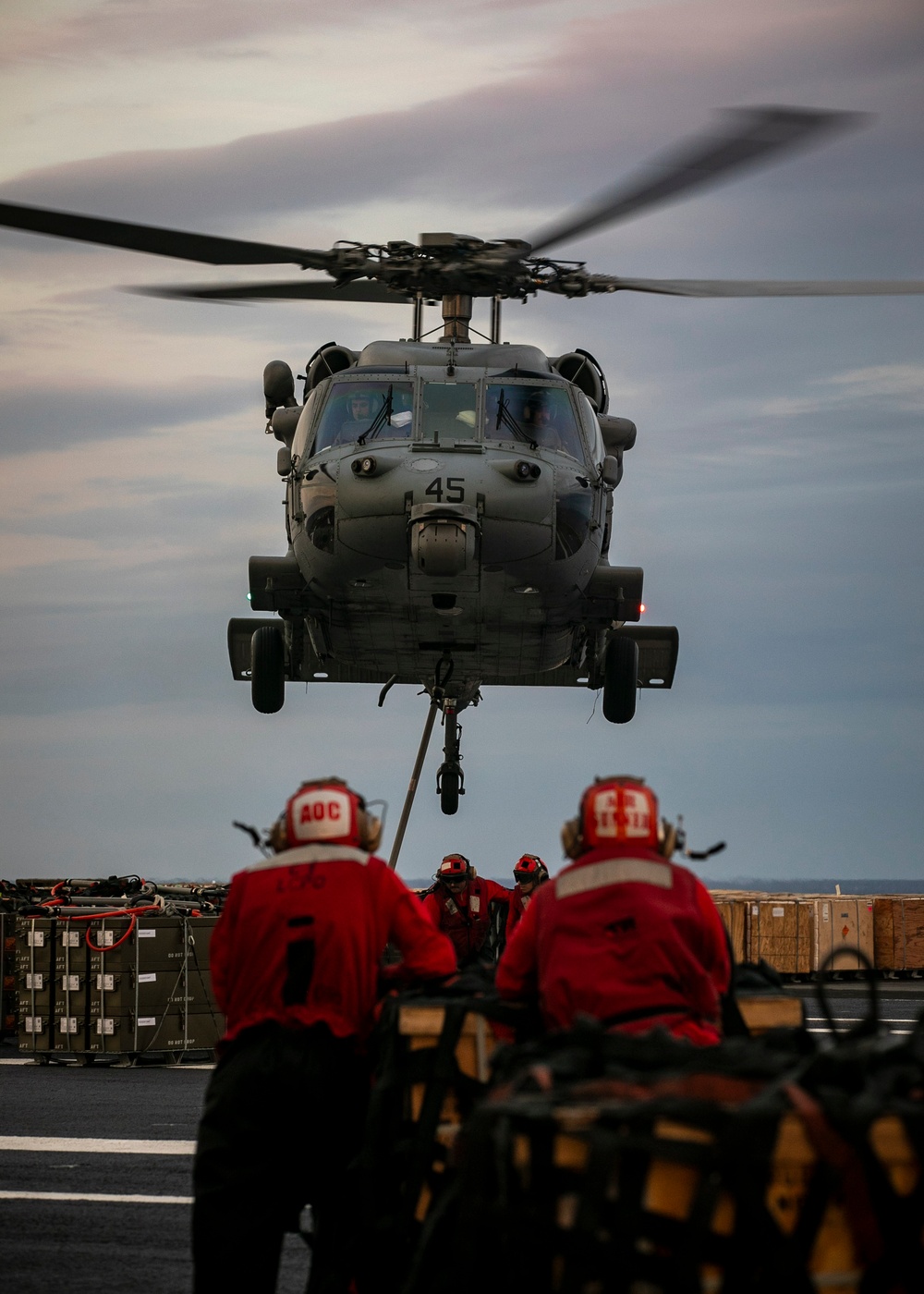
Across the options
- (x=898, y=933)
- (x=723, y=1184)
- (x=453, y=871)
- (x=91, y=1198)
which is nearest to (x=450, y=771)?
(x=453, y=871)

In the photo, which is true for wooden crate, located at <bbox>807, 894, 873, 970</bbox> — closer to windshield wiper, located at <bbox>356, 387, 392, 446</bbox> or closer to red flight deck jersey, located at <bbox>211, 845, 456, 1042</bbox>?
windshield wiper, located at <bbox>356, 387, 392, 446</bbox>

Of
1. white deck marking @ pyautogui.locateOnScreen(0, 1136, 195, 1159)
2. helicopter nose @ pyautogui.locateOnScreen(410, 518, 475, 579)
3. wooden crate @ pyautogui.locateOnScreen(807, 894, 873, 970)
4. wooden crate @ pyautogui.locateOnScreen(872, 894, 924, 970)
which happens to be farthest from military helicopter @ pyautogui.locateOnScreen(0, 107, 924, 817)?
wooden crate @ pyautogui.locateOnScreen(872, 894, 924, 970)

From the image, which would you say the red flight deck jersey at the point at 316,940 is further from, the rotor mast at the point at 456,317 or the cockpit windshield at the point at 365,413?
the rotor mast at the point at 456,317

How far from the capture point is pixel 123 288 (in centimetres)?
1503

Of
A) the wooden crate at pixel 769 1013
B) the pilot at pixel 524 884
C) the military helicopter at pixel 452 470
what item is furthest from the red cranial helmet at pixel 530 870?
the wooden crate at pixel 769 1013

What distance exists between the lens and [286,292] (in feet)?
54.1

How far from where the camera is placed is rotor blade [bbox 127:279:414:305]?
50.9 feet

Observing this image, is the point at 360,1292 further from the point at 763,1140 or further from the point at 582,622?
the point at 582,622

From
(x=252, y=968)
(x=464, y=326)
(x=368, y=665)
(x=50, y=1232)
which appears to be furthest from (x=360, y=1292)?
(x=464, y=326)

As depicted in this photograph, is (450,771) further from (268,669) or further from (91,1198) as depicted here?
(91,1198)

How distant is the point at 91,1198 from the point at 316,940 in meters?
4.21

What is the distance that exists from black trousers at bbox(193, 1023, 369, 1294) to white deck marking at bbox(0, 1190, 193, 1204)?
357cm

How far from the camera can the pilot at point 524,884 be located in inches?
541

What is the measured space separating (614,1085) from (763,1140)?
413 millimetres
